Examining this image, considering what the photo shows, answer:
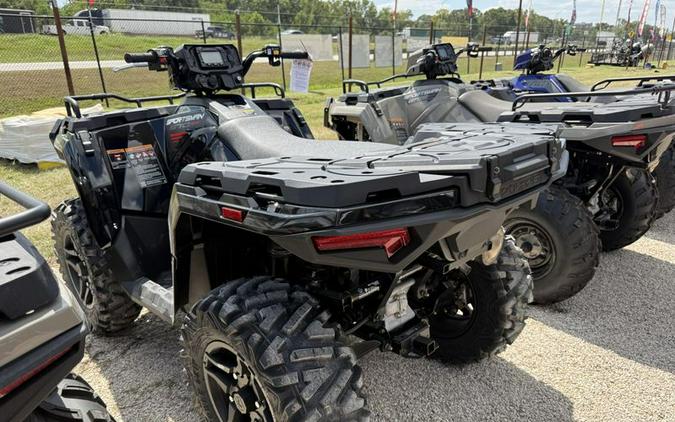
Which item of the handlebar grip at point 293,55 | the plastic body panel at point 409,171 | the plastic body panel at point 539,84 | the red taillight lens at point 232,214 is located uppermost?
the handlebar grip at point 293,55

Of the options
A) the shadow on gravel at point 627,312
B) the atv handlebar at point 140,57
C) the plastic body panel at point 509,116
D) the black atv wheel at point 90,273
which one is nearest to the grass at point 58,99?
the black atv wheel at point 90,273

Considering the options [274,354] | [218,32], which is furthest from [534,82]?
[218,32]

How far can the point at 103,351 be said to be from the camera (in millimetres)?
3254

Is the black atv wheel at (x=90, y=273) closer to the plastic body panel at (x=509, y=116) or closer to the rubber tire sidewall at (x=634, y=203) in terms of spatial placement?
the plastic body panel at (x=509, y=116)

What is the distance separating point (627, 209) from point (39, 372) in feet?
15.5

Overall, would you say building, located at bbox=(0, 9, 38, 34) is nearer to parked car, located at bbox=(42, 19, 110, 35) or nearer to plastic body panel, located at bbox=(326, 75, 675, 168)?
parked car, located at bbox=(42, 19, 110, 35)

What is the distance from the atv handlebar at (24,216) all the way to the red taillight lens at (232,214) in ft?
1.98

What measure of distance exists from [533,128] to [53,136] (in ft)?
10.1

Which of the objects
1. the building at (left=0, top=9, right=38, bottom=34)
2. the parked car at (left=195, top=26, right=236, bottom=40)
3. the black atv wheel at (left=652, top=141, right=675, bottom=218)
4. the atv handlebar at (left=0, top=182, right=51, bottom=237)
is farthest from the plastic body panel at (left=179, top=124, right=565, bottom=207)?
the parked car at (left=195, top=26, right=236, bottom=40)

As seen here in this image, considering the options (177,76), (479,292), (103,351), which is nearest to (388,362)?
(479,292)

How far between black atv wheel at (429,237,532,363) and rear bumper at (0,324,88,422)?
1893 mm

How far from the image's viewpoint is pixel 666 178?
527 centimetres

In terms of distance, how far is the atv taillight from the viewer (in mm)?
1182

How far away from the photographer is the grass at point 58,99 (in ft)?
19.6
